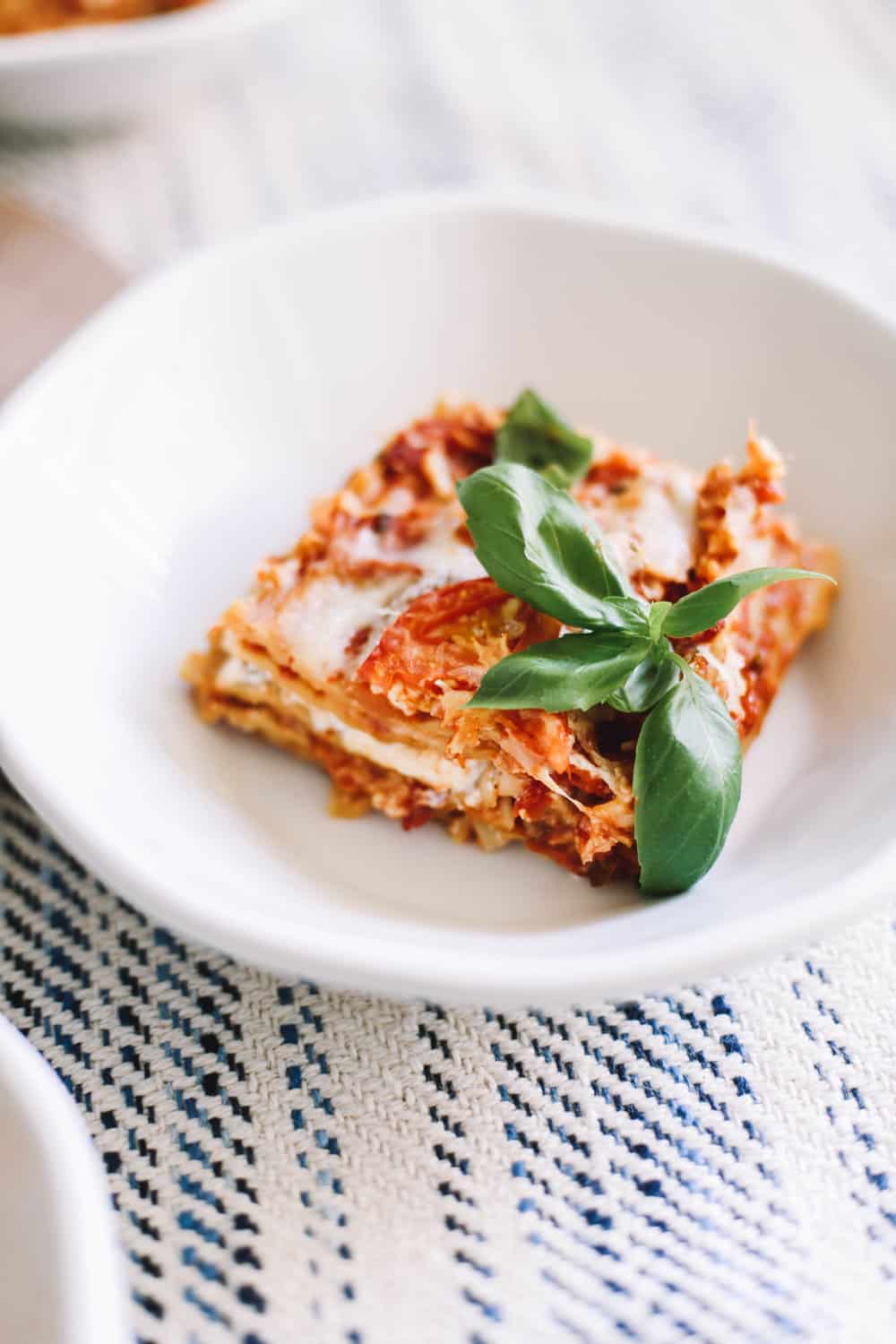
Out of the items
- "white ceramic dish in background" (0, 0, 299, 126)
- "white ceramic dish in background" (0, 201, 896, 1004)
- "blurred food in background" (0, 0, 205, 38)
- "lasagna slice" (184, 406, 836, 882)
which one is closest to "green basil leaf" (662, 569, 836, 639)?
"lasagna slice" (184, 406, 836, 882)

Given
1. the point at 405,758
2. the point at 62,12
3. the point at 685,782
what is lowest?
the point at 685,782

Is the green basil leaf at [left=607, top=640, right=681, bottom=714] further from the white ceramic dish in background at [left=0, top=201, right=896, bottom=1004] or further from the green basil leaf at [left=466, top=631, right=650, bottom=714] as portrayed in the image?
the white ceramic dish in background at [left=0, top=201, right=896, bottom=1004]

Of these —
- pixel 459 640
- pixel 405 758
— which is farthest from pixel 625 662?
pixel 405 758

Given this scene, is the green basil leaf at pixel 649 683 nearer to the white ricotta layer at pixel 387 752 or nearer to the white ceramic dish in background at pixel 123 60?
the white ricotta layer at pixel 387 752

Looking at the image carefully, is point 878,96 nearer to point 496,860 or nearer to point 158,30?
point 158,30

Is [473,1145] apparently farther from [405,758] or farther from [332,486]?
[332,486]

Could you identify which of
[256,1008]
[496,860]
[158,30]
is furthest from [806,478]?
[158,30]
